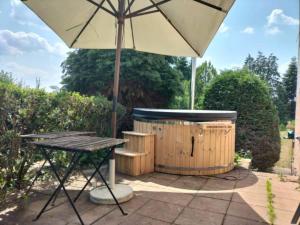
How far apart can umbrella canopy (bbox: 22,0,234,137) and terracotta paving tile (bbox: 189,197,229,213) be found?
133 centimetres

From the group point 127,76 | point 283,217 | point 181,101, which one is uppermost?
point 127,76

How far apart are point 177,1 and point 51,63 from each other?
6507 millimetres

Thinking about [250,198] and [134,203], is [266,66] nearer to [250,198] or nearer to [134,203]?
[250,198]

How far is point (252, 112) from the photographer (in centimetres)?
702

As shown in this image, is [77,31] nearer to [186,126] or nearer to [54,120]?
[54,120]

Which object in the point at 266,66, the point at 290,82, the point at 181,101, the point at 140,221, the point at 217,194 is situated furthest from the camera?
the point at 266,66

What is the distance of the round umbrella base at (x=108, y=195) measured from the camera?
3121 millimetres

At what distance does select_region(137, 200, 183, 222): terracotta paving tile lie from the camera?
2.84m

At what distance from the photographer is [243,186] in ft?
13.4

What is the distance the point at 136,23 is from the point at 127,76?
13.6 feet

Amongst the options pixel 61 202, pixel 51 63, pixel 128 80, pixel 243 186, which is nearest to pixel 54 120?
pixel 61 202

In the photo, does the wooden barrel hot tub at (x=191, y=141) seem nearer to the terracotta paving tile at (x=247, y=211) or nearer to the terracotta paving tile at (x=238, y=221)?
the terracotta paving tile at (x=247, y=211)

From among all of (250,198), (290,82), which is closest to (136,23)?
(250,198)

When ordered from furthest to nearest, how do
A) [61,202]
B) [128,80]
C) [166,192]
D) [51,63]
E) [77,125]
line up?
1. [51,63]
2. [128,80]
3. [77,125]
4. [166,192]
5. [61,202]
